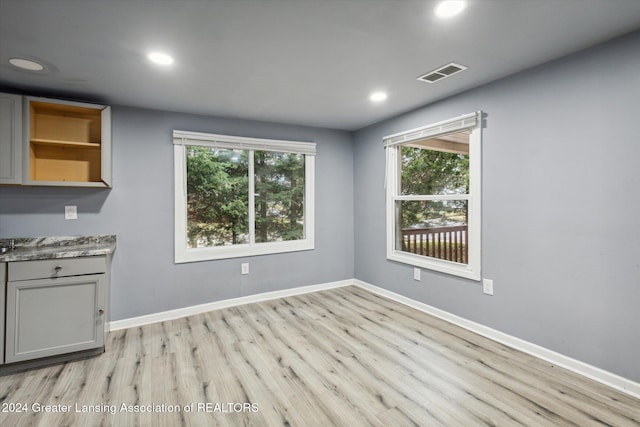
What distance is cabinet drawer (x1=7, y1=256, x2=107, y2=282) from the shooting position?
92.8 inches

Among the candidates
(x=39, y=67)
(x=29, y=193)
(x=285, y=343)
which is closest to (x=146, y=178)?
(x=29, y=193)

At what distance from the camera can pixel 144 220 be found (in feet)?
10.9

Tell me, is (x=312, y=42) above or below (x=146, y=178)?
above

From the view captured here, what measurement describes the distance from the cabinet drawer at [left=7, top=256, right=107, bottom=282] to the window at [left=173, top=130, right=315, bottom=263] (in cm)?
94

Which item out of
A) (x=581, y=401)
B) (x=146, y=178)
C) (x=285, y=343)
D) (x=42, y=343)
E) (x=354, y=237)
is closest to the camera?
(x=581, y=401)

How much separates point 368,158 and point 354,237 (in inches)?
46.5

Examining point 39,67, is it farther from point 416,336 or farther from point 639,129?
point 639,129

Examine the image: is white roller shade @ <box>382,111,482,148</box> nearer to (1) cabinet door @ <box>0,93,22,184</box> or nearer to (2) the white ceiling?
(2) the white ceiling

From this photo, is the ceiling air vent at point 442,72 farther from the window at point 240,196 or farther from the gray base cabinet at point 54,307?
the gray base cabinet at point 54,307

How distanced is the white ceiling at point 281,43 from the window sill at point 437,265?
1711 millimetres

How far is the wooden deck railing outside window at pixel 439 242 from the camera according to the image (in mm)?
3334

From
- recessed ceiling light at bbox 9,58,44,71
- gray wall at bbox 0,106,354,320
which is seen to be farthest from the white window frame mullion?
recessed ceiling light at bbox 9,58,44,71

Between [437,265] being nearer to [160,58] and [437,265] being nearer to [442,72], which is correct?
[442,72]

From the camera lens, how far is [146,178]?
3.35 m
